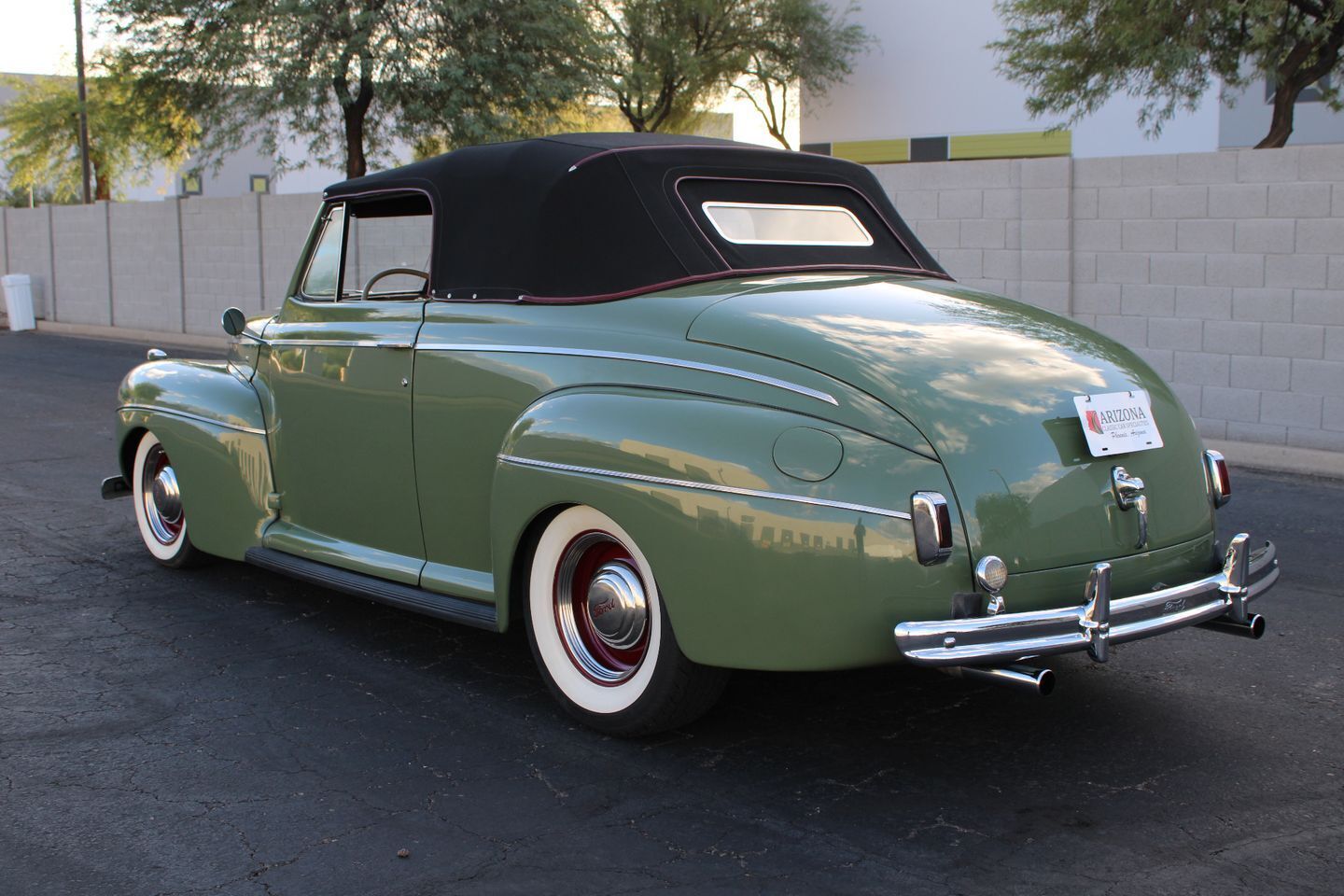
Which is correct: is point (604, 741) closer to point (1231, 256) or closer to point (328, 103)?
point (1231, 256)

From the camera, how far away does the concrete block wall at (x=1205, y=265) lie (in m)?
9.46

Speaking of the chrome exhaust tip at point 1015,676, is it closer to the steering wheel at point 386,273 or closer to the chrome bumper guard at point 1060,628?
the chrome bumper guard at point 1060,628

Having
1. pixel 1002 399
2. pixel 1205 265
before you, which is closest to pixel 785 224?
pixel 1002 399

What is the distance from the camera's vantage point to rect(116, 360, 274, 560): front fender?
17.8 feet

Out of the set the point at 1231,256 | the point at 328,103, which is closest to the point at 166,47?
the point at 328,103

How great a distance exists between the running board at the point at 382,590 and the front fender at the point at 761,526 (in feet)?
2.30

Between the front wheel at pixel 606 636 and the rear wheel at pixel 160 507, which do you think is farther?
the rear wheel at pixel 160 507

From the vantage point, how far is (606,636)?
4.05 m

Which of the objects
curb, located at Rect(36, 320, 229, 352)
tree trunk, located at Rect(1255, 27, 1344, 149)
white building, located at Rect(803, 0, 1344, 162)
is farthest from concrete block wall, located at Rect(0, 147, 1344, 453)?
white building, located at Rect(803, 0, 1344, 162)

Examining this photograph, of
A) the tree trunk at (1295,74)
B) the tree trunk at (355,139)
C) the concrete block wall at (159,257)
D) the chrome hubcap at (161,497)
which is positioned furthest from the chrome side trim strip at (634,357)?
the tree trunk at (355,139)

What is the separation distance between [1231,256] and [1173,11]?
11778mm

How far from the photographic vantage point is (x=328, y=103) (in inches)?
878

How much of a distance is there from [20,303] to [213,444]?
2207 centimetres

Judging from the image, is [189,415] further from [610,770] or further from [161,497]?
[610,770]
